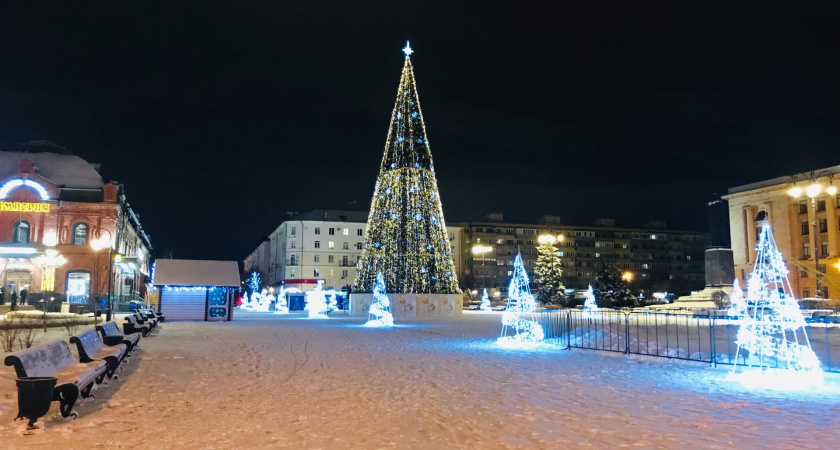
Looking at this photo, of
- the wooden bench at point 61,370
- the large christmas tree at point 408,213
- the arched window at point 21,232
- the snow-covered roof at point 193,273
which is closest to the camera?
the wooden bench at point 61,370

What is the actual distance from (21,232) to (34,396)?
48.9 metres

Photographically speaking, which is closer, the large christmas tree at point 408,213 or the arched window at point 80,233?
the large christmas tree at point 408,213

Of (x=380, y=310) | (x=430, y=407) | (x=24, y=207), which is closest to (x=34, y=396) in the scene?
(x=430, y=407)

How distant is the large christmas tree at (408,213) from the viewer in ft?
120

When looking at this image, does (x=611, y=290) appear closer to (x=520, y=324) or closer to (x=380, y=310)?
(x=380, y=310)

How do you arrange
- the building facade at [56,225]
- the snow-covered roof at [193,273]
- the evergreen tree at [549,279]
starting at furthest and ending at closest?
the evergreen tree at [549,279] → the building facade at [56,225] → the snow-covered roof at [193,273]

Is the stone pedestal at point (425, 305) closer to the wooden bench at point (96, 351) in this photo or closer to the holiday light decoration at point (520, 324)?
the holiday light decoration at point (520, 324)

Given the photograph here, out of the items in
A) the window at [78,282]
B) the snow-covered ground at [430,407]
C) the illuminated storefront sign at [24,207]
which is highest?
the illuminated storefront sign at [24,207]

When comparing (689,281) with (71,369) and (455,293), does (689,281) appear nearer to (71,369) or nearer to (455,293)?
(455,293)

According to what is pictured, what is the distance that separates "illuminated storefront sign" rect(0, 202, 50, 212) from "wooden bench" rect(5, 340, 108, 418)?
145 ft

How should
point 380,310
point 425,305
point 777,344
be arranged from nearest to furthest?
1. point 777,344
2. point 380,310
3. point 425,305

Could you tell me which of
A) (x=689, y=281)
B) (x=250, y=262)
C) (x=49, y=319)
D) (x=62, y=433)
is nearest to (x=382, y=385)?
(x=62, y=433)

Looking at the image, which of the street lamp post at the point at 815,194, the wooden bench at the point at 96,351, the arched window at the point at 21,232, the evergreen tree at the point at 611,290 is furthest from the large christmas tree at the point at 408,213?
the arched window at the point at 21,232

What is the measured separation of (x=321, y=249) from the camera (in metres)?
88.5
